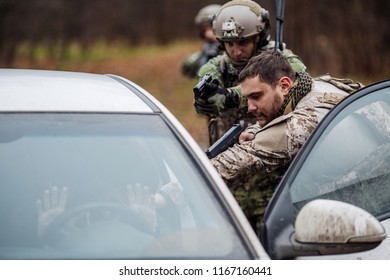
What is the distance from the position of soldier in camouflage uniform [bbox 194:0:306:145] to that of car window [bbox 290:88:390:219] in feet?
5.44

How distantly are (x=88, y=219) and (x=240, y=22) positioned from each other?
2.97 m

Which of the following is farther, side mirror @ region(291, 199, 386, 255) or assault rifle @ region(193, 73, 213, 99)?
assault rifle @ region(193, 73, 213, 99)

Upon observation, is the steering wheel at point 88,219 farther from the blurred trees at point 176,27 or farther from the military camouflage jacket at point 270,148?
the blurred trees at point 176,27

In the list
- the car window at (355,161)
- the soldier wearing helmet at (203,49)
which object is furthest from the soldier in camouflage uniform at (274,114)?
the soldier wearing helmet at (203,49)

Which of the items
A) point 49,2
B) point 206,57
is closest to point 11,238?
point 206,57

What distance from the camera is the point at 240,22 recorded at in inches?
220

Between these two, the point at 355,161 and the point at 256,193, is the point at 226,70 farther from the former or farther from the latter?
the point at 355,161

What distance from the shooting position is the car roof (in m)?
3.19

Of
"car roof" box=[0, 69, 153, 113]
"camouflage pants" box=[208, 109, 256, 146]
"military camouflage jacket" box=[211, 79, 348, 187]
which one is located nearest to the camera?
"car roof" box=[0, 69, 153, 113]

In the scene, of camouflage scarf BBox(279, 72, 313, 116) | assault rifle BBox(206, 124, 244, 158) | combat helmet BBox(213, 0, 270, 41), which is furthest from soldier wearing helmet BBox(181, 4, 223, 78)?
camouflage scarf BBox(279, 72, 313, 116)

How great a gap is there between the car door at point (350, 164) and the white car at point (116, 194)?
0.95ft

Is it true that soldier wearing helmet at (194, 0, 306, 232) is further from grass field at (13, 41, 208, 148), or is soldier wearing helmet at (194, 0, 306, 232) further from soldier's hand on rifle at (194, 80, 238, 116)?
grass field at (13, 41, 208, 148)
